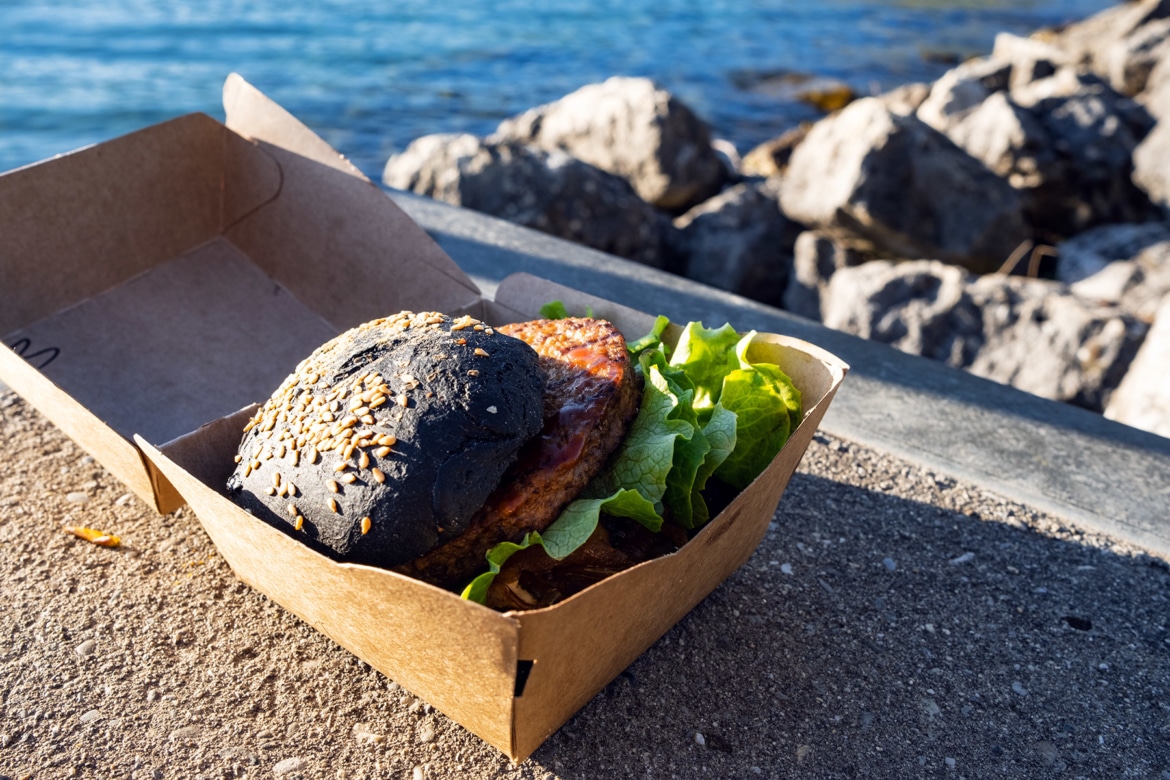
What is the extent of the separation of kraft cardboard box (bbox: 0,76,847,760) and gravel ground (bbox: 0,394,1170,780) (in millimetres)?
138

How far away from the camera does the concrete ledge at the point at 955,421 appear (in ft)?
9.68

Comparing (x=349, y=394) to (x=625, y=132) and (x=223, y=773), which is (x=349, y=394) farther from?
(x=625, y=132)

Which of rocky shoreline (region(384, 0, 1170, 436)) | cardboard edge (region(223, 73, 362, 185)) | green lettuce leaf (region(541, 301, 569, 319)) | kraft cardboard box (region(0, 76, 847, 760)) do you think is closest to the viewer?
kraft cardboard box (region(0, 76, 847, 760))

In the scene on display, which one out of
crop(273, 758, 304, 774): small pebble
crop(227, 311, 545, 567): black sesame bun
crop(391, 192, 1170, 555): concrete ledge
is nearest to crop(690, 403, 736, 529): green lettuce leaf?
crop(227, 311, 545, 567): black sesame bun

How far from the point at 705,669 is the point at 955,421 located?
5.38ft

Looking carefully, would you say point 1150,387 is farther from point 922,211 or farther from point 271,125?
point 271,125

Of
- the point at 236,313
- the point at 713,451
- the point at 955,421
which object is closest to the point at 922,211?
the point at 955,421

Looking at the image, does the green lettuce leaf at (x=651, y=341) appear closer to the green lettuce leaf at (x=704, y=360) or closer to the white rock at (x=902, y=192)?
the green lettuce leaf at (x=704, y=360)

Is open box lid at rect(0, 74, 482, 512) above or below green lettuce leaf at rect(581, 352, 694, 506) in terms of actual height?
below

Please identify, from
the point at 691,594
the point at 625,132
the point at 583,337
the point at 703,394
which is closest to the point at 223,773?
the point at 691,594

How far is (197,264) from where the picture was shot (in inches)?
142

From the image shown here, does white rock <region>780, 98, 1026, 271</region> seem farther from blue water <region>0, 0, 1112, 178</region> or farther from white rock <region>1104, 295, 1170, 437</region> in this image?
blue water <region>0, 0, 1112, 178</region>

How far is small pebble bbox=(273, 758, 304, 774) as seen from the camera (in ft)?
6.22

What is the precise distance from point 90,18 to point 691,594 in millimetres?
16128
